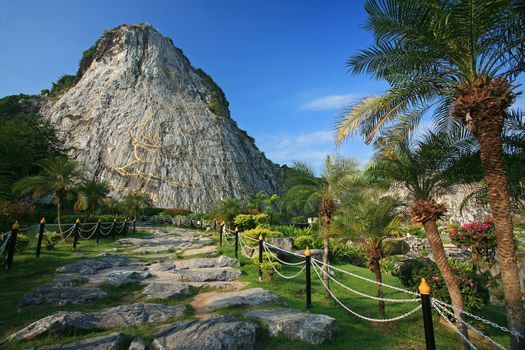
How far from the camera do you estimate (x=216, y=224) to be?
73.4ft

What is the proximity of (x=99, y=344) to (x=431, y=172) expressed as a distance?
888 cm

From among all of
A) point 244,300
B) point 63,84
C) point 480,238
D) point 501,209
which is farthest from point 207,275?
point 63,84

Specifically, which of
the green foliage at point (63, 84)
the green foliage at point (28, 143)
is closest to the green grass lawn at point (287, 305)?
the green foliage at point (28, 143)

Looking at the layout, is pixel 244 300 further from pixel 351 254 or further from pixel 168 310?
pixel 351 254

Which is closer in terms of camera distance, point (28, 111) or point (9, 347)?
point (9, 347)

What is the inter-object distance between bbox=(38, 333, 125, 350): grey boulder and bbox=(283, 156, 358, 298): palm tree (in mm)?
8444

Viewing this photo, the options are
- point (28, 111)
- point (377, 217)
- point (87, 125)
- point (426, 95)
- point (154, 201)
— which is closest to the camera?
point (426, 95)

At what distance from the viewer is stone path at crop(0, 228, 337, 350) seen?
4430mm

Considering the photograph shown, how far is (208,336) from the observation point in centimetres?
448

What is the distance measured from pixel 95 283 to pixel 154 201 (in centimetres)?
2941

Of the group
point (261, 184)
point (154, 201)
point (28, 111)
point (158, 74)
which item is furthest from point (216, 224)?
point (28, 111)

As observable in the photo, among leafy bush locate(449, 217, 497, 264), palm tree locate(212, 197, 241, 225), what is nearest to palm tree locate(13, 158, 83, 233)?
palm tree locate(212, 197, 241, 225)

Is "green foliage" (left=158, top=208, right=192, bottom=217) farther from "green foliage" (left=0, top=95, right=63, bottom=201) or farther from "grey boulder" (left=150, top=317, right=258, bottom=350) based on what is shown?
"grey boulder" (left=150, top=317, right=258, bottom=350)

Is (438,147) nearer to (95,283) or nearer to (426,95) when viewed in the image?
(426,95)
